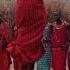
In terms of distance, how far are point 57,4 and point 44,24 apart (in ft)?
0.67

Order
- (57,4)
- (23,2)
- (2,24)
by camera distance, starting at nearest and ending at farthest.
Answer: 1. (23,2)
2. (57,4)
3. (2,24)

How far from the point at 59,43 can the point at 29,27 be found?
12.7 inches

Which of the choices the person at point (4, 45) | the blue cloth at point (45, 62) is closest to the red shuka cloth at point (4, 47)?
the person at point (4, 45)

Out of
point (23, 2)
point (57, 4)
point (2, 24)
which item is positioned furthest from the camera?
point (2, 24)

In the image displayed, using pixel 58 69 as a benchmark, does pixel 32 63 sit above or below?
above

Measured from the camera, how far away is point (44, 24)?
1.29 metres

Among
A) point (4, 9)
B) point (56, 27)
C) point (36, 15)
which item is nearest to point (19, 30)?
point (36, 15)

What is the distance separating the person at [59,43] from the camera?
1532 mm

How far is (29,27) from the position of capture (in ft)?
4.12

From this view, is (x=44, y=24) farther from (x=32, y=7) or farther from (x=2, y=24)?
(x=2, y=24)

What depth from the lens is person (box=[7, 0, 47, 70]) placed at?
4.12ft

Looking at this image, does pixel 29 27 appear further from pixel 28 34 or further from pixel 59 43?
pixel 59 43

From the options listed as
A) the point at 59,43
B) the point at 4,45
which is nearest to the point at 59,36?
the point at 59,43

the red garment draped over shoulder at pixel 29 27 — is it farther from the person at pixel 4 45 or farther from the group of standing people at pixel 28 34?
the person at pixel 4 45
